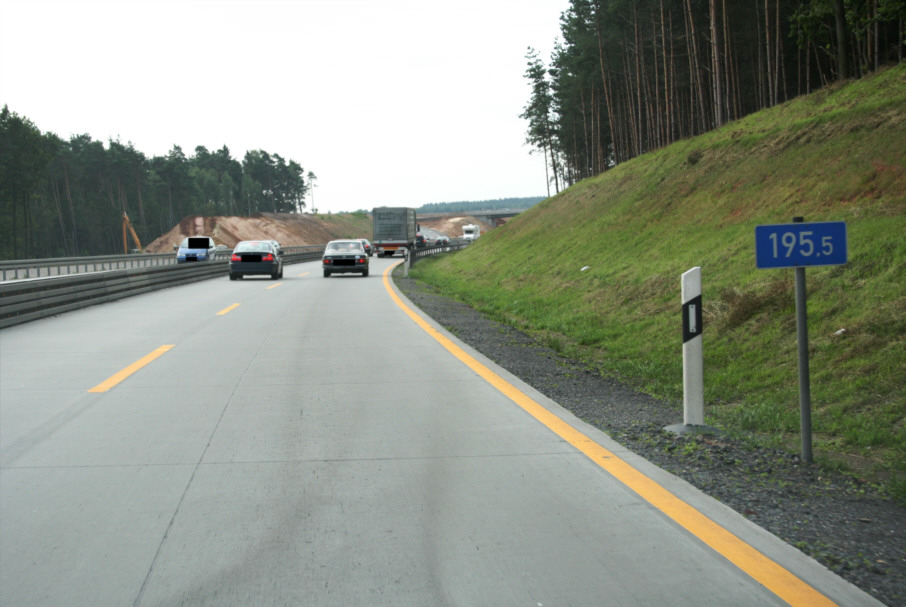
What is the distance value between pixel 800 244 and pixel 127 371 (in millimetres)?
7713

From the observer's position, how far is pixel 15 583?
357cm

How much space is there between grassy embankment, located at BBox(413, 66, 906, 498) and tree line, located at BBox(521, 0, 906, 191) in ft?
20.3

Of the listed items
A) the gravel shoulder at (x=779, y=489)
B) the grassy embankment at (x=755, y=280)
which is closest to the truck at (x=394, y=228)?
the grassy embankment at (x=755, y=280)

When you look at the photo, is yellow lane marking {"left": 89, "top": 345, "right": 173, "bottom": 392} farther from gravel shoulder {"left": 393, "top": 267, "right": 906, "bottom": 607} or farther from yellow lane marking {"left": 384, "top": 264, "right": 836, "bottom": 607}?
gravel shoulder {"left": 393, "top": 267, "right": 906, "bottom": 607}

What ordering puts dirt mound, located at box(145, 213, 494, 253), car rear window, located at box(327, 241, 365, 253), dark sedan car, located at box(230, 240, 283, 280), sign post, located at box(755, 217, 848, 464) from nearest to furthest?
1. sign post, located at box(755, 217, 848, 464)
2. dark sedan car, located at box(230, 240, 283, 280)
3. car rear window, located at box(327, 241, 365, 253)
4. dirt mound, located at box(145, 213, 494, 253)

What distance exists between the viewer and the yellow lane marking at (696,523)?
3.41 m

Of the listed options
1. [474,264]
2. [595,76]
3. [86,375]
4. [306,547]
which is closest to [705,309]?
[86,375]

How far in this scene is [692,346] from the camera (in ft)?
20.9

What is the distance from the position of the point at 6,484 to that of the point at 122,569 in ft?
6.21

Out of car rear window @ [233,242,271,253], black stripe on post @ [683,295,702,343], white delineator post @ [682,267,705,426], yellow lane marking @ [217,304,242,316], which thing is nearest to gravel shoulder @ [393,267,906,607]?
white delineator post @ [682,267,705,426]

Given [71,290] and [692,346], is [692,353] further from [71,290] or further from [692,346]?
[71,290]

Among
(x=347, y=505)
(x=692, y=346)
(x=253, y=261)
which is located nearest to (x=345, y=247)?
(x=253, y=261)

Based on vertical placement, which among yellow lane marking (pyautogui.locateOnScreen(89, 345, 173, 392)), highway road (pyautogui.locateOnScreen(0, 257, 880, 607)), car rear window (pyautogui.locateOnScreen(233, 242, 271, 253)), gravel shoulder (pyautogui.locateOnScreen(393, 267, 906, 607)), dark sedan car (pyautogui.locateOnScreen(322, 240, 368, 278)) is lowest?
gravel shoulder (pyautogui.locateOnScreen(393, 267, 906, 607))

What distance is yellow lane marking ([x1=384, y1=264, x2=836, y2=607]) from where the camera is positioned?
3406 millimetres
